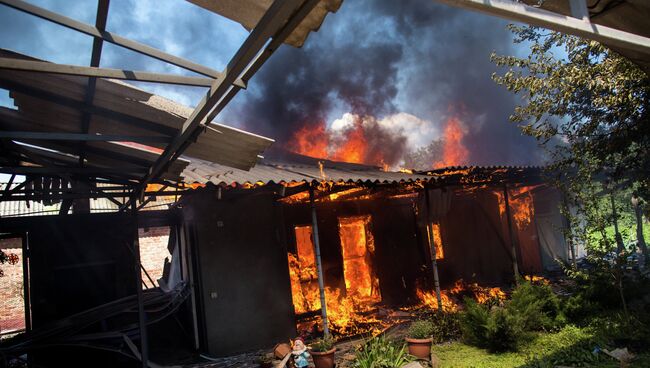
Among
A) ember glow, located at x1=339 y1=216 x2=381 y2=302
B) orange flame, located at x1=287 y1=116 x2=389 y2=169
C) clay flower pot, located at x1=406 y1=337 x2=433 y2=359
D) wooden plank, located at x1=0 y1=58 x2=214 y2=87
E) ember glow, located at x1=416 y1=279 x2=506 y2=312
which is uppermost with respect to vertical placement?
orange flame, located at x1=287 y1=116 x2=389 y2=169

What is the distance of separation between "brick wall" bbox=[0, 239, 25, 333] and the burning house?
33.0ft

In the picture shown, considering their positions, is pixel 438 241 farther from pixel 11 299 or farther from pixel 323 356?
pixel 11 299

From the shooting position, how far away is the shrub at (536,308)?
8172 millimetres

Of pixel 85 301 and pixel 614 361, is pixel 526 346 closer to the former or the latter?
pixel 614 361

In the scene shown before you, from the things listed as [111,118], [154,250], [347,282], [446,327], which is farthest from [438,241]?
Result: [154,250]

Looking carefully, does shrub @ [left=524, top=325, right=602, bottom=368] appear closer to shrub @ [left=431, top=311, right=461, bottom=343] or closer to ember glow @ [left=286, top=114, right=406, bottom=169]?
shrub @ [left=431, top=311, right=461, bottom=343]

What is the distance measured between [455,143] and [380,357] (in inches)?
1070

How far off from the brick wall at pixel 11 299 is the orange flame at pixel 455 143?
26.8m

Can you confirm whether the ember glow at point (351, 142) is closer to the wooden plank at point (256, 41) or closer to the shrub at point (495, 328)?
the shrub at point (495, 328)

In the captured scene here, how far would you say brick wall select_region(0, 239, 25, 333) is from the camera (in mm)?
14297

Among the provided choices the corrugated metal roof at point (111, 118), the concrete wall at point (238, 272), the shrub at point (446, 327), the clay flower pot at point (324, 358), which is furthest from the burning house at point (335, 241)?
the corrugated metal roof at point (111, 118)

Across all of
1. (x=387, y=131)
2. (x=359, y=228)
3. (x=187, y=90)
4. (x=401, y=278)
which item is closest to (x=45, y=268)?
(x=359, y=228)

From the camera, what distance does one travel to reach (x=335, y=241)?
12.4 metres

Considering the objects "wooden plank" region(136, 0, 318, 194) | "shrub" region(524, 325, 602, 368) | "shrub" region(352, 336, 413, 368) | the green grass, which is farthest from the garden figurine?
"wooden plank" region(136, 0, 318, 194)
